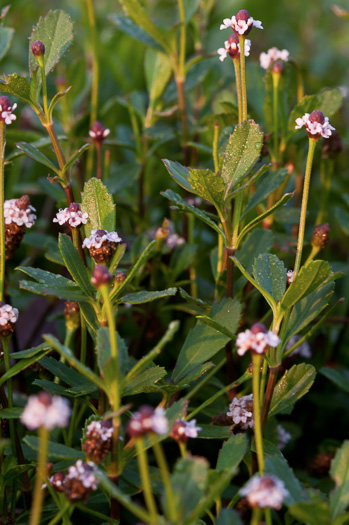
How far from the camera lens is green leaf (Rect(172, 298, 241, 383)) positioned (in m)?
0.78

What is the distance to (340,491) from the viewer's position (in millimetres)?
632

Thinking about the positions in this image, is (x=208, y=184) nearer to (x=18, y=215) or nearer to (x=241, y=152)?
(x=241, y=152)

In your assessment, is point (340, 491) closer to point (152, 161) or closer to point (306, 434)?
point (306, 434)

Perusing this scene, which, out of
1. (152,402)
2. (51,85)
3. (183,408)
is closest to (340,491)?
(183,408)

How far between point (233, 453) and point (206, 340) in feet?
0.58

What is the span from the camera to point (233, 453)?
2.17ft

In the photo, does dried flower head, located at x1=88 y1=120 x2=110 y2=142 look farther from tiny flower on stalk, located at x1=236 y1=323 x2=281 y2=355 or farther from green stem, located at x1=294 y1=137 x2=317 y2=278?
tiny flower on stalk, located at x1=236 y1=323 x2=281 y2=355

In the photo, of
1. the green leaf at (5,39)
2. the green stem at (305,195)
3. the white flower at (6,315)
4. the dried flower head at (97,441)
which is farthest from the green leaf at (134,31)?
the dried flower head at (97,441)

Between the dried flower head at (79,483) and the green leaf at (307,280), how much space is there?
289mm

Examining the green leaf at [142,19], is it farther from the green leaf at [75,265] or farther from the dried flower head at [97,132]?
the green leaf at [75,265]

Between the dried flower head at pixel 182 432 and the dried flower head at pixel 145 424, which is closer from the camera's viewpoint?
the dried flower head at pixel 145 424

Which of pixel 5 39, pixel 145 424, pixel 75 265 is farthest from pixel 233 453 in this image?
pixel 5 39

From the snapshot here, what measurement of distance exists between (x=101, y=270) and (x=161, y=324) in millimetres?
531

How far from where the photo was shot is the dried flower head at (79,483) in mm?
628
